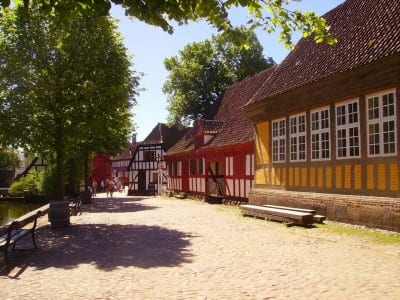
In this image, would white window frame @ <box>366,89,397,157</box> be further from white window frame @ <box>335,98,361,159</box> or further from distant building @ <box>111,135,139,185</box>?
distant building @ <box>111,135,139,185</box>

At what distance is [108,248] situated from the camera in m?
11.5

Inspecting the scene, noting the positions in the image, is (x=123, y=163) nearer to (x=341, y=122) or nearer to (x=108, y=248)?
(x=341, y=122)

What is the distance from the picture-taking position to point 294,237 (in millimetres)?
12656

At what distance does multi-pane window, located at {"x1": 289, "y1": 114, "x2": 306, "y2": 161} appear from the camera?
17188 millimetres

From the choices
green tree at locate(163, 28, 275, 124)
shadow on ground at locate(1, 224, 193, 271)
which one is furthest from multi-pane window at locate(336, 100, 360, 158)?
green tree at locate(163, 28, 275, 124)

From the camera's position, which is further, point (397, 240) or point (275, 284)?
point (397, 240)

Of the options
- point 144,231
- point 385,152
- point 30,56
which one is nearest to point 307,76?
point 385,152

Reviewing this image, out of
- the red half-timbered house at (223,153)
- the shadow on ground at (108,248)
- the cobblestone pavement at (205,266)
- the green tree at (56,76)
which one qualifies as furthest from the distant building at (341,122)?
the green tree at (56,76)

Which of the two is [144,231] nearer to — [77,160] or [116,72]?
[116,72]

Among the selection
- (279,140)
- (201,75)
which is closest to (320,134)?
(279,140)

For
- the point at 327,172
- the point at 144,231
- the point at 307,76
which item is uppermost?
the point at 307,76

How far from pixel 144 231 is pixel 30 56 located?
7.33 m

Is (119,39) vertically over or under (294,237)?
over

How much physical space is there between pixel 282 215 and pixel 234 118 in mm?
12497
